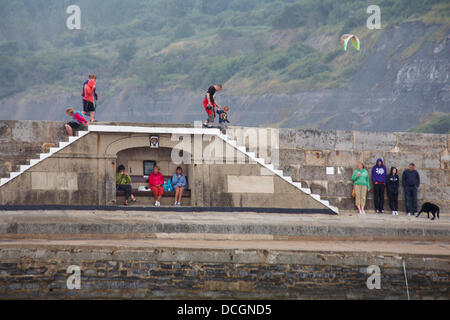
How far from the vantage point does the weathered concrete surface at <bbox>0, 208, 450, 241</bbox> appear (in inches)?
617

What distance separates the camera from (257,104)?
100 metres

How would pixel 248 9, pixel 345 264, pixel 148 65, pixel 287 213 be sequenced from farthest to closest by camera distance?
pixel 248 9, pixel 148 65, pixel 287 213, pixel 345 264

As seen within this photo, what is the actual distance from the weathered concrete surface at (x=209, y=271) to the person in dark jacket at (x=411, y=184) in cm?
590

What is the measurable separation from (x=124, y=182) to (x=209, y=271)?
607 centimetres

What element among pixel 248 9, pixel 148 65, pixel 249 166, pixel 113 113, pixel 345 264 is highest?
pixel 248 9

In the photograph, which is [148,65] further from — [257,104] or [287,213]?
[287,213]

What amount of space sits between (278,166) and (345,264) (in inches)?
254

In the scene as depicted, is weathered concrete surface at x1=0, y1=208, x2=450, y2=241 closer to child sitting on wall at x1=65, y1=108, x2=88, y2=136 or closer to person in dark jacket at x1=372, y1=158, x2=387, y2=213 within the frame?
person in dark jacket at x1=372, y1=158, x2=387, y2=213

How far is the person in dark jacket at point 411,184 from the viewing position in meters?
20.9

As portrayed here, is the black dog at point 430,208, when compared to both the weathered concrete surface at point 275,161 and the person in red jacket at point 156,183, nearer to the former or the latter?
the weathered concrete surface at point 275,161

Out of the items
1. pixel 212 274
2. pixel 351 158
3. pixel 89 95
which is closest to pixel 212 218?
pixel 212 274

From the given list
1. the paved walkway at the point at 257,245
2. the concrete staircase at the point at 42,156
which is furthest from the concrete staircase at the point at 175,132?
the paved walkway at the point at 257,245

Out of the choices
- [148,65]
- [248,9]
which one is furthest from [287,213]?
[248,9]

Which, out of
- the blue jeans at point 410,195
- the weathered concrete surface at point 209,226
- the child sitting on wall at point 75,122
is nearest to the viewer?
the weathered concrete surface at point 209,226
